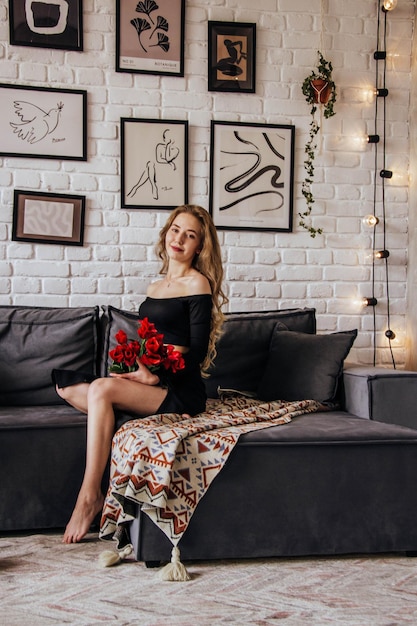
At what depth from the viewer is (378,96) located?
412cm

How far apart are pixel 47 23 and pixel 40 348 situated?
165cm

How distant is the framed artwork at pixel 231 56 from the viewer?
3.96 metres

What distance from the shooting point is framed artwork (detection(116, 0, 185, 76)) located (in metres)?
3.87

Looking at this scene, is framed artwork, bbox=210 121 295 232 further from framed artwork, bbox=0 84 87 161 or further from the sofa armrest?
the sofa armrest

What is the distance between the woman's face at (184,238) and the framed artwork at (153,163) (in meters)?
0.57

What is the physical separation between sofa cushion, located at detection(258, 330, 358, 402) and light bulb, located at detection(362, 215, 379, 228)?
85 centimetres

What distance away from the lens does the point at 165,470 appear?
2.45m

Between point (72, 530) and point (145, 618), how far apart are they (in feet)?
2.50

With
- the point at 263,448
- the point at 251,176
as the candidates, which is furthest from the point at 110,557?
the point at 251,176

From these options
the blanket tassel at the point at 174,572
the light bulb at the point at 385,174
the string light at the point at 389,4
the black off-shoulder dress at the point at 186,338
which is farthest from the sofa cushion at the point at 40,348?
the string light at the point at 389,4

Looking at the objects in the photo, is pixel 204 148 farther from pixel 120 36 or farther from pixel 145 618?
pixel 145 618

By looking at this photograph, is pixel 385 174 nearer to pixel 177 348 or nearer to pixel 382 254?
pixel 382 254

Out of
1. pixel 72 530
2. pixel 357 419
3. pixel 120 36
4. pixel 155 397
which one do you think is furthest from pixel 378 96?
pixel 72 530

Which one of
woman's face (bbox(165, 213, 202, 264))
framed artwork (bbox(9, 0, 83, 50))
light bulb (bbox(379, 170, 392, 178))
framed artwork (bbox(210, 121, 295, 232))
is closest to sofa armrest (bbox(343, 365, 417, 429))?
woman's face (bbox(165, 213, 202, 264))
